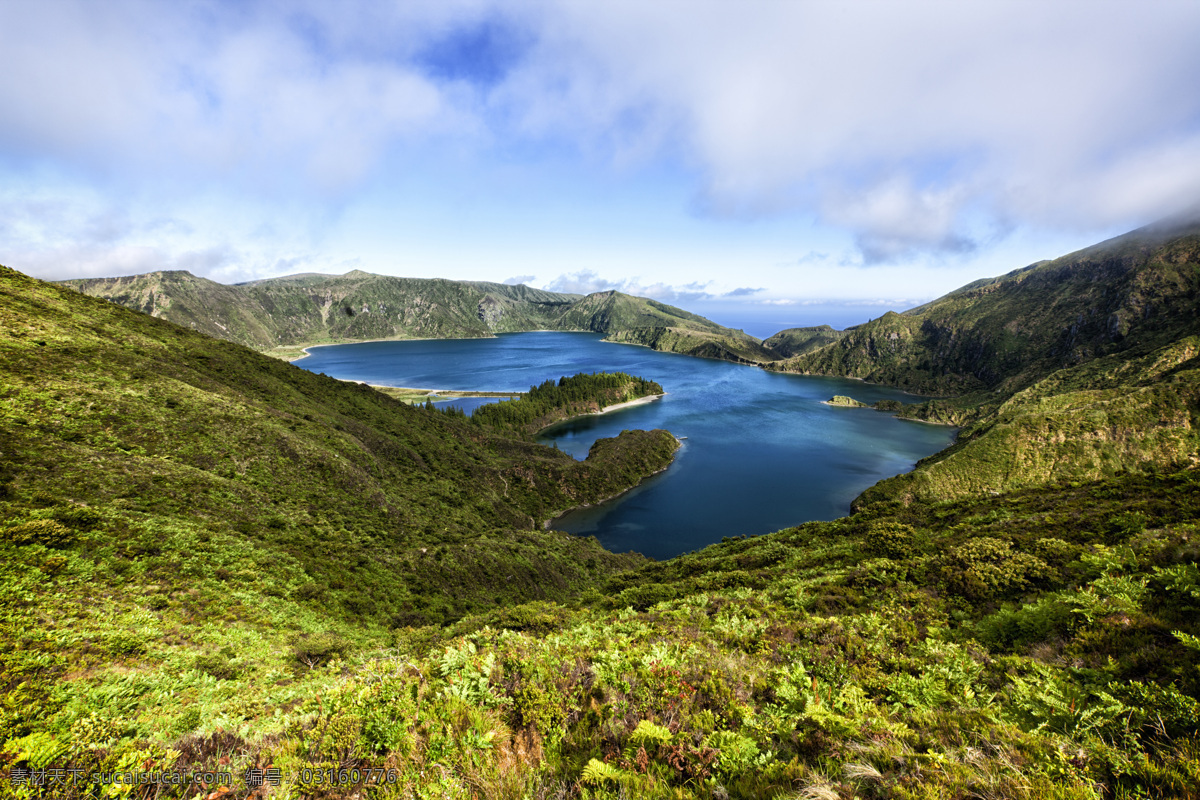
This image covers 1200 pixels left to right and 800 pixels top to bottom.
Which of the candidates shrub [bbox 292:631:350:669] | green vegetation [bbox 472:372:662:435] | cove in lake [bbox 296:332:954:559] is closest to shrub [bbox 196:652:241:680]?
shrub [bbox 292:631:350:669]

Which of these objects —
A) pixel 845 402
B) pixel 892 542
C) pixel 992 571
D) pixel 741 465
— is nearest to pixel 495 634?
pixel 992 571

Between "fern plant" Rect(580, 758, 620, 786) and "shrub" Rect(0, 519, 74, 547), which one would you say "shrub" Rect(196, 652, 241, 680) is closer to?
"shrub" Rect(0, 519, 74, 547)

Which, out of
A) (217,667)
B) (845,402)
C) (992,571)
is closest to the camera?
(217,667)

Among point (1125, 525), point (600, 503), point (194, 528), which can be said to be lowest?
point (600, 503)

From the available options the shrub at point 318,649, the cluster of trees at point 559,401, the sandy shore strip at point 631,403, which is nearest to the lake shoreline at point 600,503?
the shrub at point 318,649

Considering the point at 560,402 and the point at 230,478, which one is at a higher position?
the point at 230,478

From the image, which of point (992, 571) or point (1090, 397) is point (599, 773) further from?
point (1090, 397)

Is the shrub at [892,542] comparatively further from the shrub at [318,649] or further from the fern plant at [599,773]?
the shrub at [318,649]
